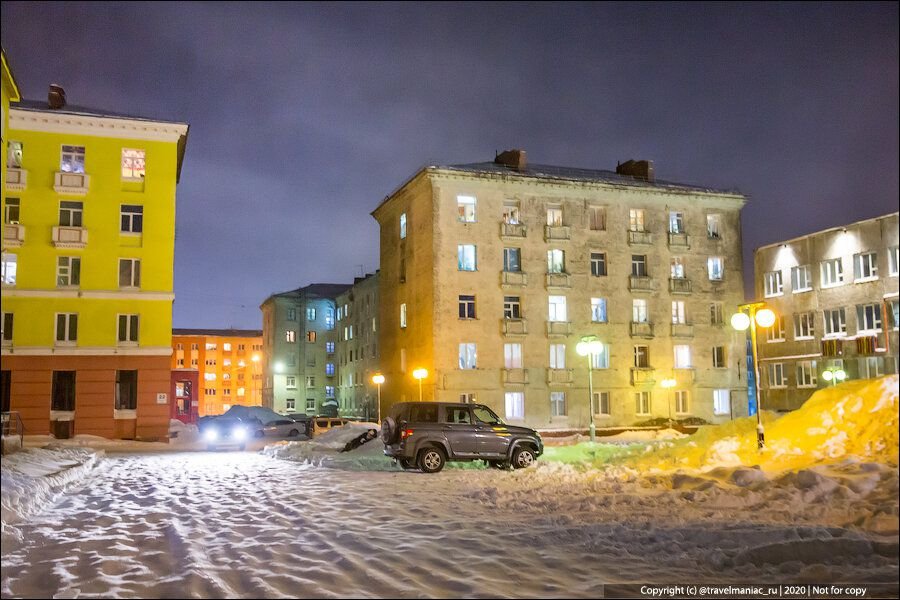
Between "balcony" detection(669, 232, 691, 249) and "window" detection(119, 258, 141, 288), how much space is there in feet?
102

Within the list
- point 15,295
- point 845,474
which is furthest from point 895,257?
point 15,295

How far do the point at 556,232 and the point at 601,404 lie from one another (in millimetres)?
10524

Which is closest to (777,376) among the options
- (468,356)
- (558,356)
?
(558,356)

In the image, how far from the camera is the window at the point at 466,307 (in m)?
42.8

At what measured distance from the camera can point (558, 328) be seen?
44000 millimetres

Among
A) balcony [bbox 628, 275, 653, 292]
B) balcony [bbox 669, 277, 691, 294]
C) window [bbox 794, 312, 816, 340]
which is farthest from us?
balcony [bbox 669, 277, 691, 294]

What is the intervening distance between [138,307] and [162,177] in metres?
6.73

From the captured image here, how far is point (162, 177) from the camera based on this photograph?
38062 millimetres

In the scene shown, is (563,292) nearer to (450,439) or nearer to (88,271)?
(450,439)

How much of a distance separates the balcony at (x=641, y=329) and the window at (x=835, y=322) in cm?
1035

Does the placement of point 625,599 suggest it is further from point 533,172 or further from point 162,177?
point 533,172

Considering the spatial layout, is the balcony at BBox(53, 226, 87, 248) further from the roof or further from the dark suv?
the roof

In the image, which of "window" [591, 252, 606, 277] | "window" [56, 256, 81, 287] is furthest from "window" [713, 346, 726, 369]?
"window" [56, 256, 81, 287]

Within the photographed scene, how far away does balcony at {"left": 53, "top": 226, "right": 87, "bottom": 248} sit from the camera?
119 feet
